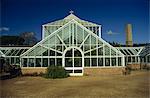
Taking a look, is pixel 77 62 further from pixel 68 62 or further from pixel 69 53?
pixel 69 53

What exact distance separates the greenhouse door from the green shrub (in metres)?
1.72

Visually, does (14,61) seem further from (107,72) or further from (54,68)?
(107,72)

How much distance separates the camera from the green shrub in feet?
72.0

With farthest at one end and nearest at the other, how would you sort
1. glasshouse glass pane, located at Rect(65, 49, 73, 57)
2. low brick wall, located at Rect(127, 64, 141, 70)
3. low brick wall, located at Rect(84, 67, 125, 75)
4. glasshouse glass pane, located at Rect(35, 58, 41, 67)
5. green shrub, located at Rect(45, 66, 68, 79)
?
low brick wall, located at Rect(127, 64, 141, 70) → glasshouse glass pane, located at Rect(65, 49, 73, 57) → glasshouse glass pane, located at Rect(35, 58, 41, 67) → low brick wall, located at Rect(84, 67, 125, 75) → green shrub, located at Rect(45, 66, 68, 79)

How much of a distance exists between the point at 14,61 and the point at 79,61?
7.82 m

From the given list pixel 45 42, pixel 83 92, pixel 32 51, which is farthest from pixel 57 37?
pixel 83 92

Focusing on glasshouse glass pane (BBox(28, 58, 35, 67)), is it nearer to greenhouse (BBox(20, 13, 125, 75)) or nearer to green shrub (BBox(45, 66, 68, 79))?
→ greenhouse (BBox(20, 13, 125, 75))

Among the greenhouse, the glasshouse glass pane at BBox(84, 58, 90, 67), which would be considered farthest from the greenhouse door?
the glasshouse glass pane at BBox(84, 58, 90, 67)

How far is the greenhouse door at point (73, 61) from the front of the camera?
24.0 m

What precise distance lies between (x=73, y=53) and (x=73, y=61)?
809 millimetres

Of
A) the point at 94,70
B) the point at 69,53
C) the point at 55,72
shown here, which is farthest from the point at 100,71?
the point at 55,72

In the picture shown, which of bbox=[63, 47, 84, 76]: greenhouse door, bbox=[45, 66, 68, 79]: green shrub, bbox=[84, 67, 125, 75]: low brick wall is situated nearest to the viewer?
bbox=[45, 66, 68, 79]: green shrub

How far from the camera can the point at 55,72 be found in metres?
22.0

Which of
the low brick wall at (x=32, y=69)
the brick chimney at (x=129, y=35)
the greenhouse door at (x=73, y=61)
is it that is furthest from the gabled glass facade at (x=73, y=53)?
the brick chimney at (x=129, y=35)
